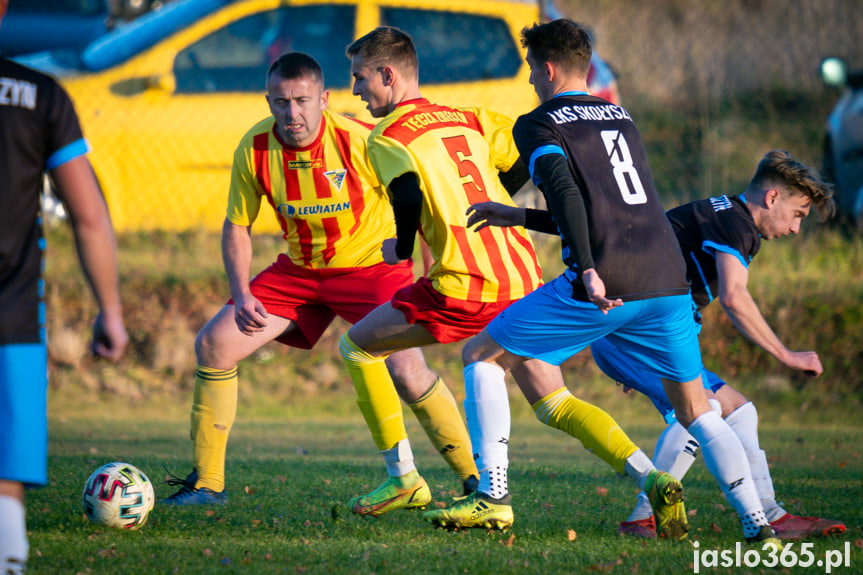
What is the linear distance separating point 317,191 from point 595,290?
2001 mm

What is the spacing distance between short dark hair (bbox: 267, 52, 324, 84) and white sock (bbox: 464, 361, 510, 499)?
1.81 meters

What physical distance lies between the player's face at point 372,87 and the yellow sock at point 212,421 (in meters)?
1.60

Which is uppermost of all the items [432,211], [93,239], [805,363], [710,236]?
[432,211]

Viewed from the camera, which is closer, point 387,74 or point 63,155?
point 63,155

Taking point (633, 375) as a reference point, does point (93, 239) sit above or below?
above

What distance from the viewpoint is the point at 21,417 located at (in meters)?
2.90

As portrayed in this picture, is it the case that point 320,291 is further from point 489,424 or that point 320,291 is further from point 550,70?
point 550,70

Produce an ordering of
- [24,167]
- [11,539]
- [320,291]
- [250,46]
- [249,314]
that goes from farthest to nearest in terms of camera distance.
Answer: [250,46], [320,291], [249,314], [24,167], [11,539]

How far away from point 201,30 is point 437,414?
21.1 feet

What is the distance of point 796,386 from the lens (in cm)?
903

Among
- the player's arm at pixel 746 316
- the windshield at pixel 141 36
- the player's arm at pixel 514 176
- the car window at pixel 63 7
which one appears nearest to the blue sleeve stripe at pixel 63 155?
the player's arm at pixel 514 176

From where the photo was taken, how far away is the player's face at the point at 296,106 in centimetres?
502

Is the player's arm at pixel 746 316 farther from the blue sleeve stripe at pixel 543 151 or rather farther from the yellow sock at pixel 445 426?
the yellow sock at pixel 445 426

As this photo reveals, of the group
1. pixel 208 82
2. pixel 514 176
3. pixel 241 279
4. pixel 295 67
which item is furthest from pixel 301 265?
pixel 208 82
